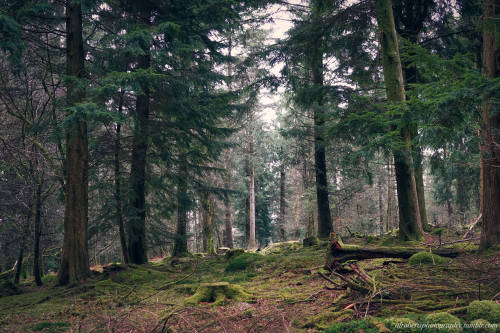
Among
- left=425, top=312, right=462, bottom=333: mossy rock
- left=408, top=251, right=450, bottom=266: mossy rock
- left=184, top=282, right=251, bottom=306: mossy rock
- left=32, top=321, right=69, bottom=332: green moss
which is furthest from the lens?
left=184, top=282, right=251, bottom=306: mossy rock

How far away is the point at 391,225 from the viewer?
2572cm

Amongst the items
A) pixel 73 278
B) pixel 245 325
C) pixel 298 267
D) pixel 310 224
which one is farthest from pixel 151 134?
pixel 310 224

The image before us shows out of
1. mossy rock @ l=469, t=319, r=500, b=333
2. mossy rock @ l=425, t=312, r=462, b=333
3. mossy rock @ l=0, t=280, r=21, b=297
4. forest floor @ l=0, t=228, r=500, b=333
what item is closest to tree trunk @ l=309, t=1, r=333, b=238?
forest floor @ l=0, t=228, r=500, b=333

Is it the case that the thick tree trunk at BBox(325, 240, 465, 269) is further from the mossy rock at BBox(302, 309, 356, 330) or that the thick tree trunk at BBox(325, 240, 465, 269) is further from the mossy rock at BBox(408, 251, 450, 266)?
the mossy rock at BBox(302, 309, 356, 330)

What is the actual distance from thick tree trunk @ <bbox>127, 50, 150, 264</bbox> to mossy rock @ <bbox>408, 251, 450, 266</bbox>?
7.75 metres

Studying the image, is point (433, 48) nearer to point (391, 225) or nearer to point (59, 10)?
point (59, 10)

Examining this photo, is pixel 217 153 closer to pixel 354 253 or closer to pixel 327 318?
pixel 354 253

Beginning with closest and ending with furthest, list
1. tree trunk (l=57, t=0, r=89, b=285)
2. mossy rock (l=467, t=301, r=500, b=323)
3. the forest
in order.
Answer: mossy rock (l=467, t=301, r=500, b=323) < the forest < tree trunk (l=57, t=0, r=89, b=285)

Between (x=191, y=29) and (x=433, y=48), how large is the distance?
882 centimetres

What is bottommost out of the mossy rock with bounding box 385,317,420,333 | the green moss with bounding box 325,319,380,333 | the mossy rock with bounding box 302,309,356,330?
the mossy rock with bounding box 302,309,356,330

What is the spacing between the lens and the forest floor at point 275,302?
146 inches

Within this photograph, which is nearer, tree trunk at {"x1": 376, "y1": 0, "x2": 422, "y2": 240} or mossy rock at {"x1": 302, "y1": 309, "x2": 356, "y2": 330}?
mossy rock at {"x1": 302, "y1": 309, "x2": 356, "y2": 330}

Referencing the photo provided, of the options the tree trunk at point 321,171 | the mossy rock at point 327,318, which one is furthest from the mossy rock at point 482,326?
the tree trunk at point 321,171

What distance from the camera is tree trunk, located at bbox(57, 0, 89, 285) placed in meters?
7.98
